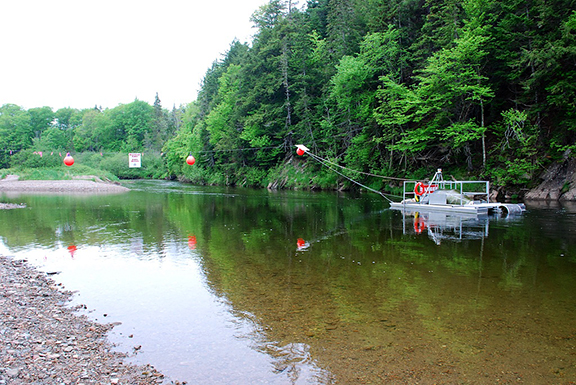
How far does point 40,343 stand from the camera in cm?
534

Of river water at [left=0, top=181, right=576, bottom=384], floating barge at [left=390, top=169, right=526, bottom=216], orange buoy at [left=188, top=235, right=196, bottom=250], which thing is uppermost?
floating barge at [left=390, top=169, right=526, bottom=216]

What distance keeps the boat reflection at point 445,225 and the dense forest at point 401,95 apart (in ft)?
30.0

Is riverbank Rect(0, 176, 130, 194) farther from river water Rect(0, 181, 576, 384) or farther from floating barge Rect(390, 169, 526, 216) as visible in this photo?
floating barge Rect(390, 169, 526, 216)

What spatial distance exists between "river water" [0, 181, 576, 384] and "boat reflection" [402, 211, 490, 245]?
0.21 meters

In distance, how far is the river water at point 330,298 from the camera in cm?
521

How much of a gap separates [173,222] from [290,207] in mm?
8492

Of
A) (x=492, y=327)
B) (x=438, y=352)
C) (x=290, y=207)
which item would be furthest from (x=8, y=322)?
(x=290, y=207)

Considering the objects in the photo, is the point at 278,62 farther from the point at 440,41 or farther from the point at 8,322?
the point at 8,322

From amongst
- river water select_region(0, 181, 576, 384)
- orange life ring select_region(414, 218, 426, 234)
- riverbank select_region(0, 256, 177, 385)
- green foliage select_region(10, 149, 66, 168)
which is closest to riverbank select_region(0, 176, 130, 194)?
green foliage select_region(10, 149, 66, 168)

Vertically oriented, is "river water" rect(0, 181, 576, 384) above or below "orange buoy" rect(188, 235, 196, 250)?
below

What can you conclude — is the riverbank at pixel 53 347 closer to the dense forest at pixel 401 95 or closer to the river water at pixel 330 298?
the river water at pixel 330 298

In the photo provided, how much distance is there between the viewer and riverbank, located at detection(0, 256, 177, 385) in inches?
179

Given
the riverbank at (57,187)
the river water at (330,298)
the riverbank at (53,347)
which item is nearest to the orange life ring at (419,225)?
the river water at (330,298)

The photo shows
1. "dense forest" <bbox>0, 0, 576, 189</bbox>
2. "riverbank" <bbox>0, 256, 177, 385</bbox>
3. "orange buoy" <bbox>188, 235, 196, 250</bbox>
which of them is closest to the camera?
"riverbank" <bbox>0, 256, 177, 385</bbox>
